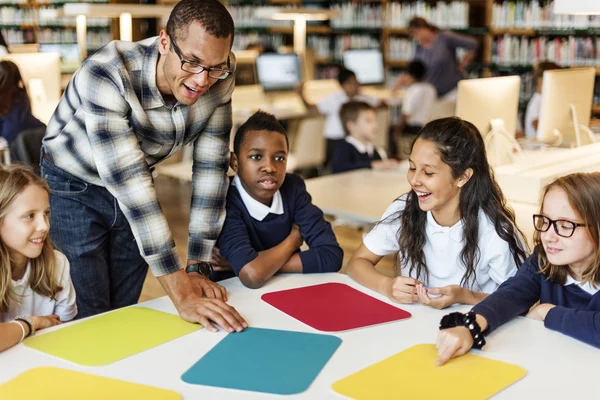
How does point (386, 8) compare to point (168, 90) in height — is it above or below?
above

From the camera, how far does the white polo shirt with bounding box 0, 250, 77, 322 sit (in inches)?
66.5

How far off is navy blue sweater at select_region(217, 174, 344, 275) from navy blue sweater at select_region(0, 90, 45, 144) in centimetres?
238

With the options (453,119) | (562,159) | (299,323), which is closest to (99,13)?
(562,159)

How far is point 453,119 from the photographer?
6.59 feet

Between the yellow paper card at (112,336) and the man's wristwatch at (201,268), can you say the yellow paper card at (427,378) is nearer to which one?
the yellow paper card at (112,336)

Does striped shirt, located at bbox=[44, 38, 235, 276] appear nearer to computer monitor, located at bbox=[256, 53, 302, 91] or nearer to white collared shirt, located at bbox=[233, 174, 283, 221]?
white collared shirt, located at bbox=[233, 174, 283, 221]

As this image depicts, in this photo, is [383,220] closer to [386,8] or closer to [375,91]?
[375,91]

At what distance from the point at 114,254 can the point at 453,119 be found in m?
1.04

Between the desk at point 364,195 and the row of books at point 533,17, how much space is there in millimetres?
3731

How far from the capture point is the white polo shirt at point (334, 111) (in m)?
5.71

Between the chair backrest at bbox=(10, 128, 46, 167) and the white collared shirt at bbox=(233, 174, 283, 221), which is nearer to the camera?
the white collared shirt at bbox=(233, 174, 283, 221)

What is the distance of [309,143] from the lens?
5723 millimetres

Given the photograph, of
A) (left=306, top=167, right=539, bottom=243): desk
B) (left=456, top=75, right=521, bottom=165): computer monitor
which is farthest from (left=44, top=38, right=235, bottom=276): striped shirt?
(left=456, top=75, right=521, bottom=165): computer monitor

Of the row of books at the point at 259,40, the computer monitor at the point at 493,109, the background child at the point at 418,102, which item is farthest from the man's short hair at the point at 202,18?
the row of books at the point at 259,40
